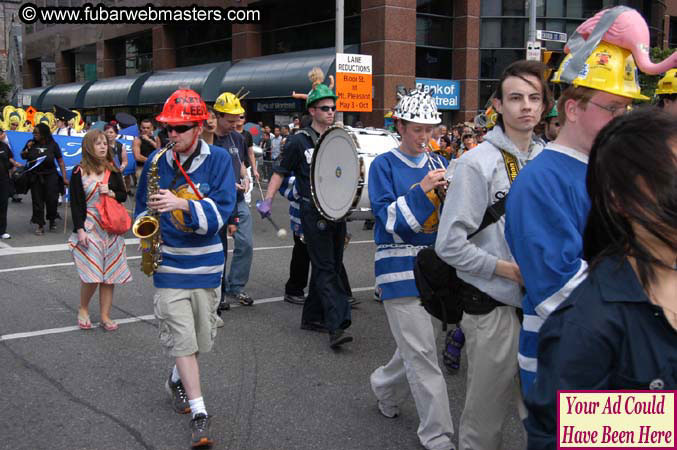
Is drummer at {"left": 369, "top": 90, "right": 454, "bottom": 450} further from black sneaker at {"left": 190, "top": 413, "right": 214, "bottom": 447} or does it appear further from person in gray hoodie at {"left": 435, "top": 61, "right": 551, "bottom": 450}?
black sneaker at {"left": 190, "top": 413, "right": 214, "bottom": 447}

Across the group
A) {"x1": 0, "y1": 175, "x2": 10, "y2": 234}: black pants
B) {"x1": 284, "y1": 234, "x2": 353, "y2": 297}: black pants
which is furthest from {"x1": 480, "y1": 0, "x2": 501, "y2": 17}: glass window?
{"x1": 284, "y1": 234, "x2": 353, "y2": 297}: black pants

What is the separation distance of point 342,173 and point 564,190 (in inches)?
125

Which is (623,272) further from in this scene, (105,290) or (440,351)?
(105,290)

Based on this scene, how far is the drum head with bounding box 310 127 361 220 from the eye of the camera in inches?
205

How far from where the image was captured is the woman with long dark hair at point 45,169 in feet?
42.9

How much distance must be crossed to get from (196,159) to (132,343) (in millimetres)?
2396

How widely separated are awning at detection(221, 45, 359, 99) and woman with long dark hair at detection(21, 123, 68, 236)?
12299 millimetres

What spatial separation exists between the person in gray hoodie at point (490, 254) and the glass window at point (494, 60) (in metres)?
24.8

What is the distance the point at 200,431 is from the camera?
397 centimetres

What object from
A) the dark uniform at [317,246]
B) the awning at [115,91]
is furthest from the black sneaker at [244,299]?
the awning at [115,91]

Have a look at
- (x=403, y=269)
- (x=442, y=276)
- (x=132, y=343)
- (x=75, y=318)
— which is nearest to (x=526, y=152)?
(x=442, y=276)

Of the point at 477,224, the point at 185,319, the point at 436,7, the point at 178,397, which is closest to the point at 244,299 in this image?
the point at 178,397

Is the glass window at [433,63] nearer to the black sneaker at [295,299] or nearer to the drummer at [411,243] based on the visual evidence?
the black sneaker at [295,299]

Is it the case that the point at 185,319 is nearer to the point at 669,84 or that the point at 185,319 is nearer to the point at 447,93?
the point at 669,84
